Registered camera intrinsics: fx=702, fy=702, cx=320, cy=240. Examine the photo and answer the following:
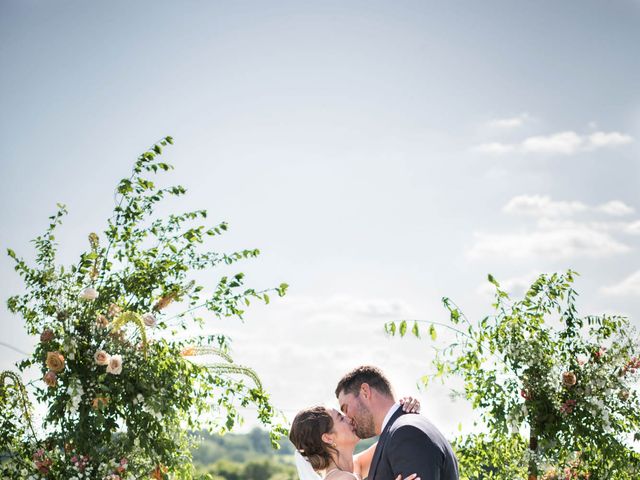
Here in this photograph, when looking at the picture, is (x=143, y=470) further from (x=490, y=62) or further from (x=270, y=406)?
(x=490, y=62)

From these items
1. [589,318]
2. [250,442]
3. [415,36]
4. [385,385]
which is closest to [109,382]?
[385,385]

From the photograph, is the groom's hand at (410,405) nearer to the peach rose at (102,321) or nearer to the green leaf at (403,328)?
the green leaf at (403,328)

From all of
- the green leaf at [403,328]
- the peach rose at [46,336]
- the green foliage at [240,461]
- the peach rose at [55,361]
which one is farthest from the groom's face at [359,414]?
the green foliage at [240,461]

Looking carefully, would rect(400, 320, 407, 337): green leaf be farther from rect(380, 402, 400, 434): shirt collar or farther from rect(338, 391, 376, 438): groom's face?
rect(380, 402, 400, 434): shirt collar

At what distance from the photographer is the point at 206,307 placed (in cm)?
535

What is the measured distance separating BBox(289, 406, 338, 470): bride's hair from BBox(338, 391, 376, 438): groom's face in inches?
6.7

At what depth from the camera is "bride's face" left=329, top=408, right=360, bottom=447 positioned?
3.99m

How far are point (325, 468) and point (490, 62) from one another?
5.20 m

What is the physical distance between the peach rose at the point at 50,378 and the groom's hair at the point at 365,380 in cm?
212

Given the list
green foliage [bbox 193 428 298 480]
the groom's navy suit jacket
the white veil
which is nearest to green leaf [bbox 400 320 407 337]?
the white veil

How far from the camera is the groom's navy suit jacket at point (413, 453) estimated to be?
3.26 meters

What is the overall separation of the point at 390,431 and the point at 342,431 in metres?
0.56

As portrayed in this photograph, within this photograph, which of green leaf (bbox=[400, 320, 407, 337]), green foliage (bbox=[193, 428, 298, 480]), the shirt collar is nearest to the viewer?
the shirt collar

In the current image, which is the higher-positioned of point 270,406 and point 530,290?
point 530,290
